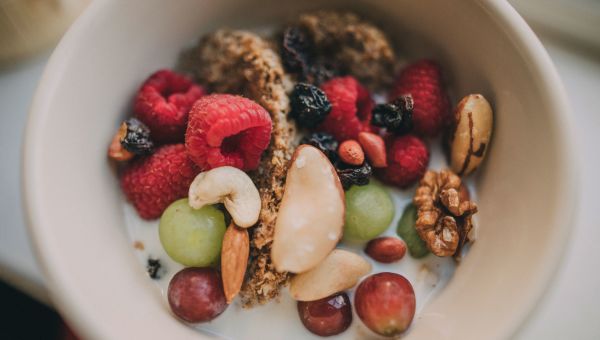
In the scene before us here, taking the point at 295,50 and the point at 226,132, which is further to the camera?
the point at 295,50

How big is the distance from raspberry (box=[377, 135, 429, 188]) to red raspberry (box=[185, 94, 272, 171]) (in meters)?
0.17

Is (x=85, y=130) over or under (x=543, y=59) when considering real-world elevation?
under

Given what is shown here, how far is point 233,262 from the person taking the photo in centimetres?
61

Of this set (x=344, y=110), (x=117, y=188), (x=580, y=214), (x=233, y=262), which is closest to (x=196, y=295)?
(x=233, y=262)

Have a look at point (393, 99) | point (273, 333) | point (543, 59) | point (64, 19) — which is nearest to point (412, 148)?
point (393, 99)

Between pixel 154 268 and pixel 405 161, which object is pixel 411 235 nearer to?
pixel 405 161

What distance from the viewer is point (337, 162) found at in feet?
2.25

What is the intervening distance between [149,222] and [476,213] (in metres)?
0.43

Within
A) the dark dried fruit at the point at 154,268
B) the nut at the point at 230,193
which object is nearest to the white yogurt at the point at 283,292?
the dark dried fruit at the point at 154,268

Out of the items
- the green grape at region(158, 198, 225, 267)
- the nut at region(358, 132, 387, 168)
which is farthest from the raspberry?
the green grape at region(158, 198, 225, 267)

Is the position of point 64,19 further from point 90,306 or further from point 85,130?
point 90,306

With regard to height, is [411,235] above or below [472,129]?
below

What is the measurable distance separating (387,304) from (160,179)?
0.32 m

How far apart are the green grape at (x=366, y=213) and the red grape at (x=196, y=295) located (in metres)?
0.18
